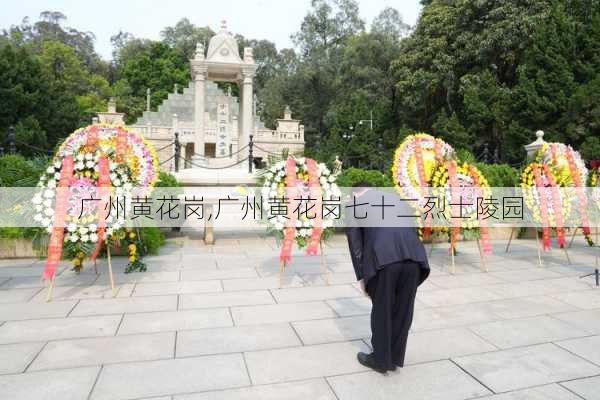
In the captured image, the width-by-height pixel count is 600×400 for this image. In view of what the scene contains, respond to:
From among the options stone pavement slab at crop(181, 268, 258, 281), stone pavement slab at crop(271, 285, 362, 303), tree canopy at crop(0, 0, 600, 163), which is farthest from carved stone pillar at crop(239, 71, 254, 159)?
stone pavement slab at crop(271, 285, 362, 303)

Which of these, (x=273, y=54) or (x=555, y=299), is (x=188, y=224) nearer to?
(x=555, y=299)

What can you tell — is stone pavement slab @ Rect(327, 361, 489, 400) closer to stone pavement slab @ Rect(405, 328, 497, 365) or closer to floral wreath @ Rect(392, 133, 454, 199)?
stone pavement slab @ Rect(405, 328, 497, 365)

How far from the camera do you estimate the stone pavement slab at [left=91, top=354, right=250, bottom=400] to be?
311 centimetres

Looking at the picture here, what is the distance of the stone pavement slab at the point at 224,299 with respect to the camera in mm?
5171

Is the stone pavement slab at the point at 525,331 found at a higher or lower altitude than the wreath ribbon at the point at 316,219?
lower

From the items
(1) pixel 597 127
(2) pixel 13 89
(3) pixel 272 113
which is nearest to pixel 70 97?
(2) pixel 13 89

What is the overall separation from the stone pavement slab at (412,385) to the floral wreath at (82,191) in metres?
3.81

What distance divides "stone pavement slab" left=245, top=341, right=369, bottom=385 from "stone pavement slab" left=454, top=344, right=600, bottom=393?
0.97m

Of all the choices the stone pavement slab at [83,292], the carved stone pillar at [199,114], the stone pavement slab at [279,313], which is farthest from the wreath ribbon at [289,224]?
the carved stone pillar at [199,114]

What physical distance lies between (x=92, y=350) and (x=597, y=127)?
20191 mm

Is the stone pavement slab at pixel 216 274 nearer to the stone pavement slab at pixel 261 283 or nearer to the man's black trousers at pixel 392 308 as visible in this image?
the stone pavement slab at pixel 261 283

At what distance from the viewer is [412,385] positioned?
3285 mm

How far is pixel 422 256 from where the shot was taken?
11.0ft

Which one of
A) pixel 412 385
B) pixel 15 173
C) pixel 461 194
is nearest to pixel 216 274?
pixel 412 385
